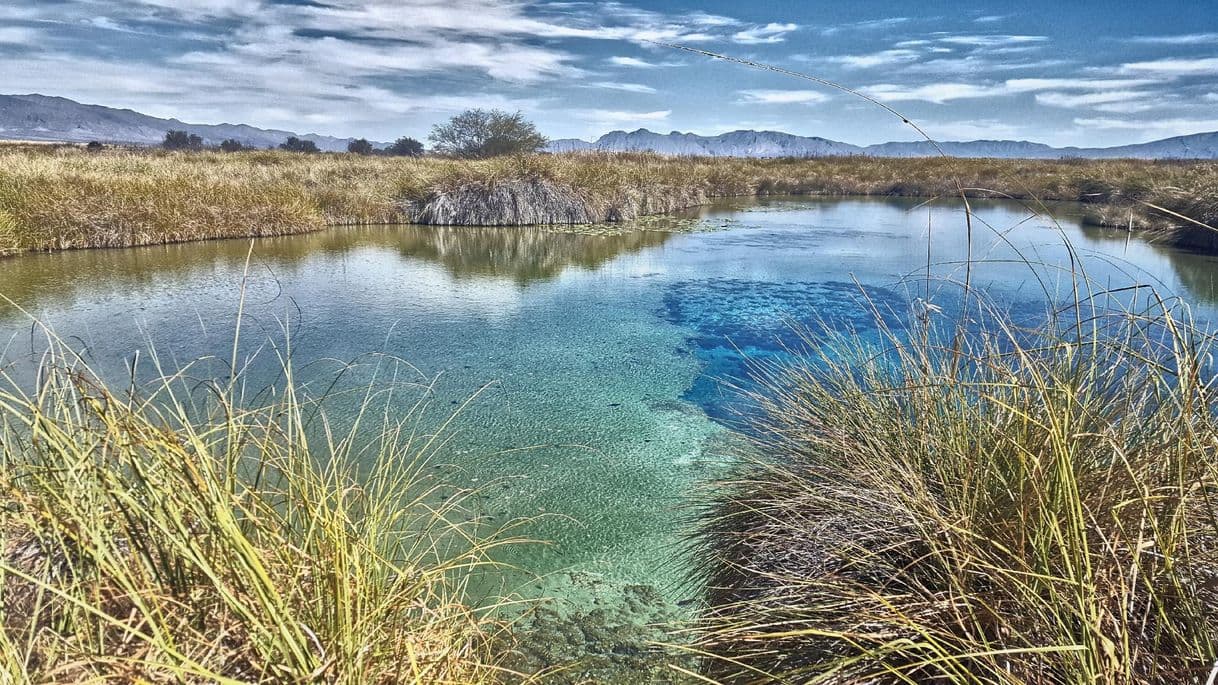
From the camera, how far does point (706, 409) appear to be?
133 inches

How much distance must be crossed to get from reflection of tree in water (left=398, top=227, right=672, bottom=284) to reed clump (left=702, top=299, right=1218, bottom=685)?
499 centimetres

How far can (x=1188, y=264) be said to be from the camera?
718 centimetres

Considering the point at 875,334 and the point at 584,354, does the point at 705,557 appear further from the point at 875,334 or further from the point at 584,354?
the point at 875,334

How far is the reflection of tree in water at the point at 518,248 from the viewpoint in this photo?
280 inches

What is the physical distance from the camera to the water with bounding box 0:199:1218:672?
2404mm

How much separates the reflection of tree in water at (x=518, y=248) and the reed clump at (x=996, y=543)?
4991 mm

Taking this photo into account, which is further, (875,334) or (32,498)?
(875,334)

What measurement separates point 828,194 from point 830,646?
65.6 feet

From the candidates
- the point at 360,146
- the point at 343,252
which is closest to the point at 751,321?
the point at 343,252

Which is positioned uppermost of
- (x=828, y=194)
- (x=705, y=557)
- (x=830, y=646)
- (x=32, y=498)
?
(x=828, y=194)

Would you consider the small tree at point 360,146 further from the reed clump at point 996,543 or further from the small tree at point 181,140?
the reed clump at point 996,543

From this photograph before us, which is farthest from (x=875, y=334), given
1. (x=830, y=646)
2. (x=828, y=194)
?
(x=828, y=194)

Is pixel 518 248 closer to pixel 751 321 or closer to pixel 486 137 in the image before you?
pixel 751 321

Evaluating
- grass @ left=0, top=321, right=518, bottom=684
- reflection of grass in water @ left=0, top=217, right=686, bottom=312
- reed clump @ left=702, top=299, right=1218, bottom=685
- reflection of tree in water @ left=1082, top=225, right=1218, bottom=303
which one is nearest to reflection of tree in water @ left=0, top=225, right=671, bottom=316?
reflection of grass in water @ left=0, top=217, right=686, bottom=312
